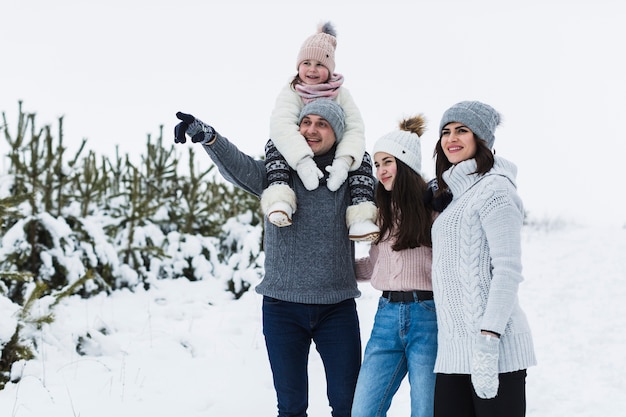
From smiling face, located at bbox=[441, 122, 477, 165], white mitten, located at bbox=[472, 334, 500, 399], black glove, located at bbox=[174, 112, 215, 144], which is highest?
black glove, located at bbox=[174, 112, 215, 144]

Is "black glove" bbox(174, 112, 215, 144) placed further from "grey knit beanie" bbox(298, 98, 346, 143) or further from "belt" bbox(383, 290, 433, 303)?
"belt" bbox(383, 290, 433, 303)

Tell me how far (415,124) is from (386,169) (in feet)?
1.18

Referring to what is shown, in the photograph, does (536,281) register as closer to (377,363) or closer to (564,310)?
(564,310)

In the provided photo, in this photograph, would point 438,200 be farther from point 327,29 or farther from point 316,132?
point 327,29

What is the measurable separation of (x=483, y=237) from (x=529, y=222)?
956 inches

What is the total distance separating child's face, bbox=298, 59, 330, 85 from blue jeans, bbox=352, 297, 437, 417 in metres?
1.37

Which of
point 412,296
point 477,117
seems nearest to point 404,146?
point 477,117

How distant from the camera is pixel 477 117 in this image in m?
2.33

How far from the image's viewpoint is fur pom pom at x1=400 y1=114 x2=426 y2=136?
2877 mm

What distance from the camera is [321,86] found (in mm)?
2961

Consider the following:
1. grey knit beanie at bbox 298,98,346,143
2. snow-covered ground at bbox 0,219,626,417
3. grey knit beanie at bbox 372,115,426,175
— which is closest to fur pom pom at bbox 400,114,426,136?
grey knit beanie at bbox 372,115,426,175

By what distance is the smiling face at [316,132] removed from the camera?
2.79 metres

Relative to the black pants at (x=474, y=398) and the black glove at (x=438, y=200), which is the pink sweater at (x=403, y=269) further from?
the black pants at (x=474, y=398)

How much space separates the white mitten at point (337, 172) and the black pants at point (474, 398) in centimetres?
106
